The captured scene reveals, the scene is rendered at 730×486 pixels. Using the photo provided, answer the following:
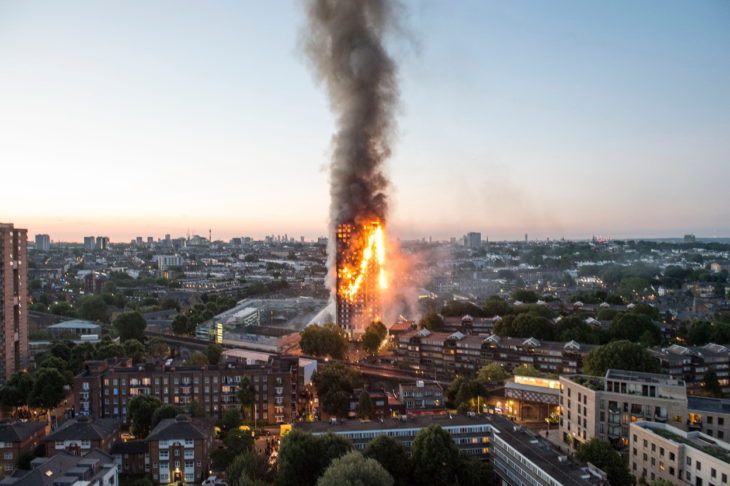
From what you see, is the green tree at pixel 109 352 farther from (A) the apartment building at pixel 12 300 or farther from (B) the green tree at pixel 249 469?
(B) the green tree at pixel 249 469

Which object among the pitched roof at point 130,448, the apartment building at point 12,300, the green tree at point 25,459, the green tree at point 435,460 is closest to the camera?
the green tree at point 435,460

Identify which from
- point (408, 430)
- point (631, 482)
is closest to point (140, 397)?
point (408, 430)

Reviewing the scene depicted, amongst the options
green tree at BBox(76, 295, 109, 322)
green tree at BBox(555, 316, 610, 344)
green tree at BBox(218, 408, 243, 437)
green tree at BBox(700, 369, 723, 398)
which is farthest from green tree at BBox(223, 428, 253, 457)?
green tree at BBox(76, 295, 109, 322)

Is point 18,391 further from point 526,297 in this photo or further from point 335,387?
point 526,297

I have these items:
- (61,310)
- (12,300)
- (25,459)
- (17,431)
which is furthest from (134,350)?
(61,310)

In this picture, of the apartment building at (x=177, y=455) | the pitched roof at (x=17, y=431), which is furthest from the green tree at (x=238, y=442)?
the pitched roof at (x=17, y=431)

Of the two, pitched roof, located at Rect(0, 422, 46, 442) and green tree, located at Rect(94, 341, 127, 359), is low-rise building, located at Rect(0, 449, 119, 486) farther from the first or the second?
green tree, located at Rect(94, 341, 127, 359)

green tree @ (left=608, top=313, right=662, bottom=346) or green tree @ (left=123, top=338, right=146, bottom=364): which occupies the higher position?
green tree @ (left=608, top=313, right=662, bottom=346)
